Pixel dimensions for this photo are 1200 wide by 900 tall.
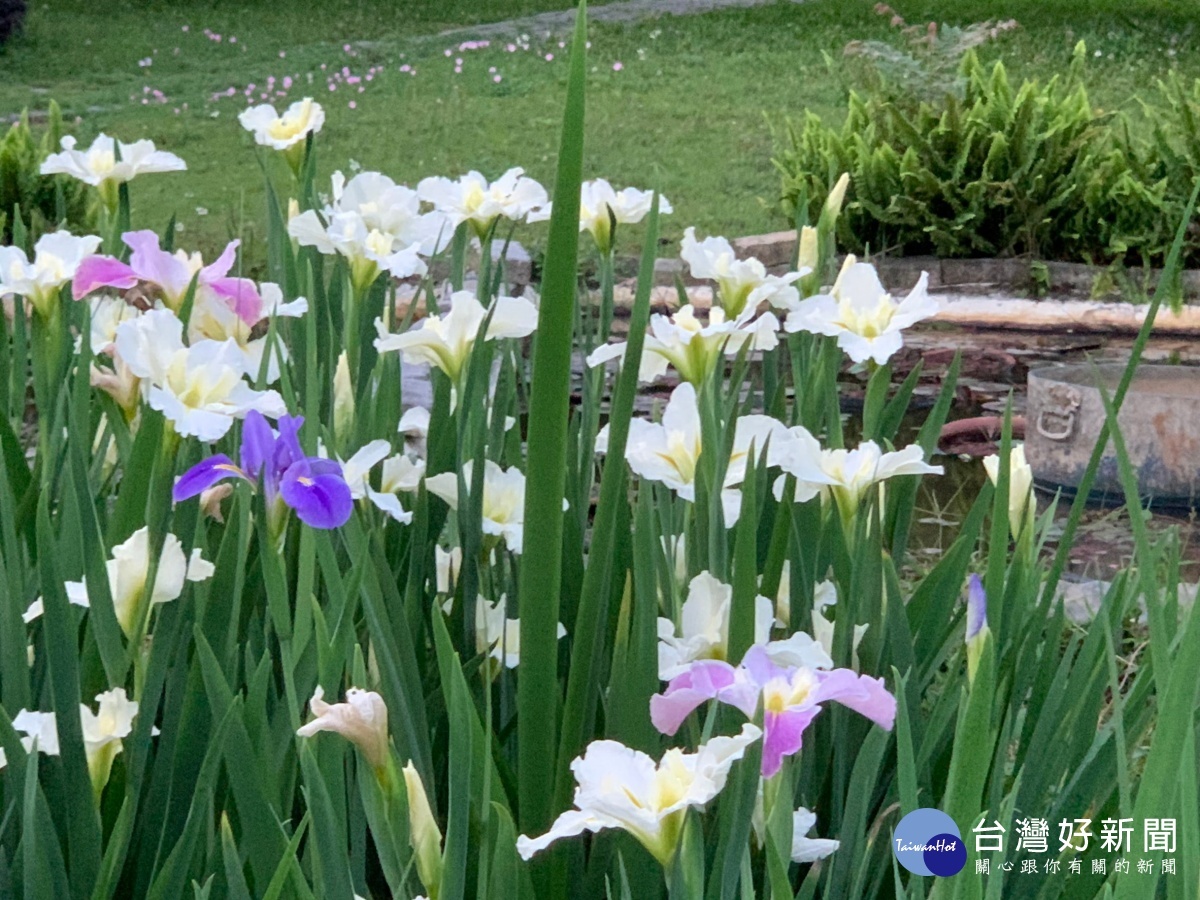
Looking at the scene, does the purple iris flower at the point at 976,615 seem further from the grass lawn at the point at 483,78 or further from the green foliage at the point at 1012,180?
the grass lawn at the point at 483,78

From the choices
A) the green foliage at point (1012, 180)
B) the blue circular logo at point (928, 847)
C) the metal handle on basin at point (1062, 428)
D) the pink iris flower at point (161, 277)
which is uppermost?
the pink iris flower at point (161, 277)

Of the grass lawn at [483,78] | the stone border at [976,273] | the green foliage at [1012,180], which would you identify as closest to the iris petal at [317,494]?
the stone border at [976,273]

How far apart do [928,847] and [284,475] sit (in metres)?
0.42

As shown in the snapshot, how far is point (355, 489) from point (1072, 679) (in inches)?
19.7

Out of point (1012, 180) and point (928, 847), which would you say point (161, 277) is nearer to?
point (928, 847)

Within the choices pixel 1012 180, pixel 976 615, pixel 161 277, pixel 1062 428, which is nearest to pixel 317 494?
pixel 976 615

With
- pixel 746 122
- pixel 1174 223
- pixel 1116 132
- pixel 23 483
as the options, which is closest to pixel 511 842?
pixel 23 483

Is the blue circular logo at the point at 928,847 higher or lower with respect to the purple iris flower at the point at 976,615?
lower

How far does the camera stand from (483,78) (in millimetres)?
11102

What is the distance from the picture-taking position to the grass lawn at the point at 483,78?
7871 mm

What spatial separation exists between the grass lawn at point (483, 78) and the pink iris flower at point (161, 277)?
4.70 m

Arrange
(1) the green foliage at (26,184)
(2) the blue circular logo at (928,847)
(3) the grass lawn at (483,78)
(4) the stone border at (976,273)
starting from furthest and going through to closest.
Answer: (3) the grass lawn at (483,78) < (4) the stone border at (976,273) < (1) the green foliage at (26,184) < (2) the blue circular logo at (928,847)

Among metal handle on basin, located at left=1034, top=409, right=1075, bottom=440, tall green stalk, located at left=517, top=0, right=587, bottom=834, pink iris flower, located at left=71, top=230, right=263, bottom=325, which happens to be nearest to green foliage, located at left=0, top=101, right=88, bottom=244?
metal handle on basin, located at left=1034, top=409, right=1075, bottom=440

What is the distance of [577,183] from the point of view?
0.67m
